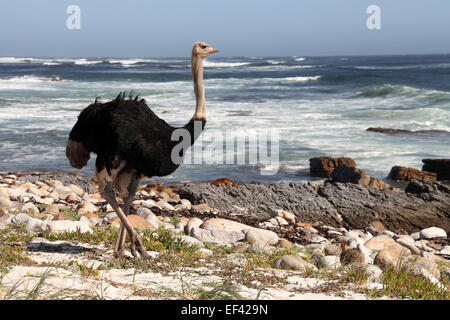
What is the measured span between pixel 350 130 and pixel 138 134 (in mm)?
16127

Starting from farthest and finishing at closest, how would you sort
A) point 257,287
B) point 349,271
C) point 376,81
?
point 376,81 → point 349,271 → point 257,287

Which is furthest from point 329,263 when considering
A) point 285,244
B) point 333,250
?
point 285,244

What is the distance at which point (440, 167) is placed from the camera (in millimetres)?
13180

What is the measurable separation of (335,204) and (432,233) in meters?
1.51

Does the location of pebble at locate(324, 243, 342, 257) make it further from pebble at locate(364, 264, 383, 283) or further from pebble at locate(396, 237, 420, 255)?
pebble at locate(396, 237, 420, 255)

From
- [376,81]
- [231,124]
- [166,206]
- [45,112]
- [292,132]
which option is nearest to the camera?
[166,206]

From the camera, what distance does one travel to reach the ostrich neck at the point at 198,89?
5.63 m

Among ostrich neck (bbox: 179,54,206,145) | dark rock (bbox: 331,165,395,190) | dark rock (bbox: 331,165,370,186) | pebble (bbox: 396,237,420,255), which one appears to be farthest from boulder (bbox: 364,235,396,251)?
dark rock (bbox: 331,165,370,186)

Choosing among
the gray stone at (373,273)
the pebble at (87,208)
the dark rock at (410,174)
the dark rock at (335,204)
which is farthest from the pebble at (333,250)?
the dark rock at (410,174)

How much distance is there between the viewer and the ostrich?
5184 millimetres

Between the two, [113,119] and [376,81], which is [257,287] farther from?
[376,81]

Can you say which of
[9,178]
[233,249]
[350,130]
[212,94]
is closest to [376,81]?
[212,94]

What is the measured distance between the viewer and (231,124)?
2145cm

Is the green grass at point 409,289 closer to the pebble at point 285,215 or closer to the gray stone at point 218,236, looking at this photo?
the gray stone at point 218,236
